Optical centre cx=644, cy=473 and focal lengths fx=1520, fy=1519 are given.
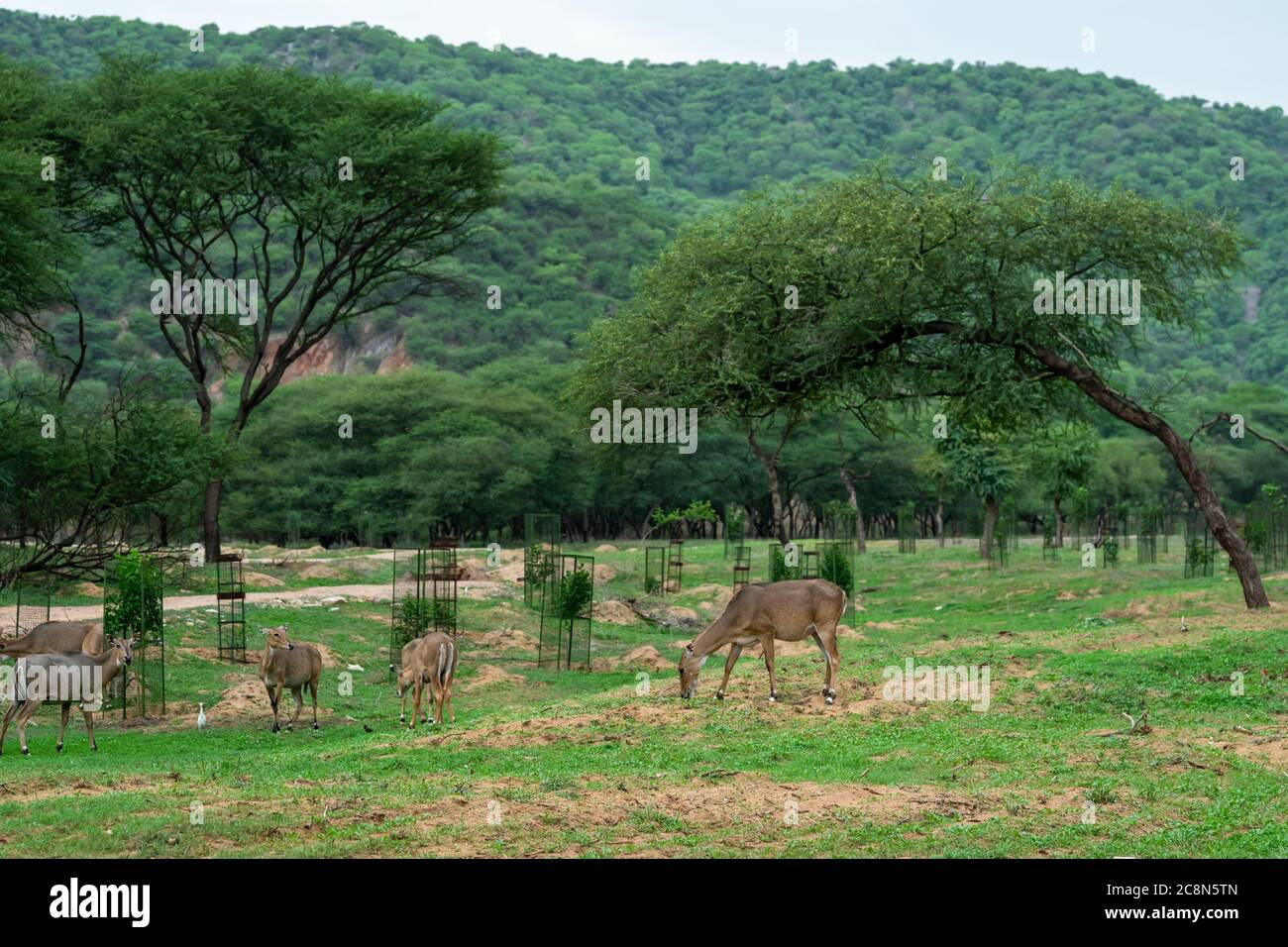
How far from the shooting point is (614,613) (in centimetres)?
3161

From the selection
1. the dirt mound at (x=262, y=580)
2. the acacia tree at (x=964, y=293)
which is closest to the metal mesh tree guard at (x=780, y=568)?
the acacia tree at (x=964, y=293)

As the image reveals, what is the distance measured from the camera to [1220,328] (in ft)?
379

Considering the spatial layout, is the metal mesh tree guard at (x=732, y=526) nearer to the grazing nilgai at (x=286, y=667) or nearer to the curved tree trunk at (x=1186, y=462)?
the curved tree trunk at (x=1186, y=462)

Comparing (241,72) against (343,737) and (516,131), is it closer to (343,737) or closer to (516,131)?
(343,737)

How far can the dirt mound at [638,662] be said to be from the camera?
81.5 ft

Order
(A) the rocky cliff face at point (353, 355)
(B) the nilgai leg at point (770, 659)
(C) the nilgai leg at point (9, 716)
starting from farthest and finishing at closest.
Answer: (A) the rocky cliff face at point (353, 355), (B) the nilgai leg at point (770, 659), (C) the nilgai leg at point (9, 716)

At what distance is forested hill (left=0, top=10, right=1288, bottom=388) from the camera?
93000 millimetres

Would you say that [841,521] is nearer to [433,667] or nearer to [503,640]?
[503,640]

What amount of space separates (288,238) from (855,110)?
9150 centimetres

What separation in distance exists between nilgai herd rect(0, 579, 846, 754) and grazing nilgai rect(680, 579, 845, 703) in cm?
1

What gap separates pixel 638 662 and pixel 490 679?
2.98 m

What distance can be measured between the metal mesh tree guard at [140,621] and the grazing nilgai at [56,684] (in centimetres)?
305

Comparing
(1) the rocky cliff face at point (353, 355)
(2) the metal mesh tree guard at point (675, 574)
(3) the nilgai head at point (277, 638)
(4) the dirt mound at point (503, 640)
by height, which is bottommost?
(4) the dirt mound at point (503, 640)
